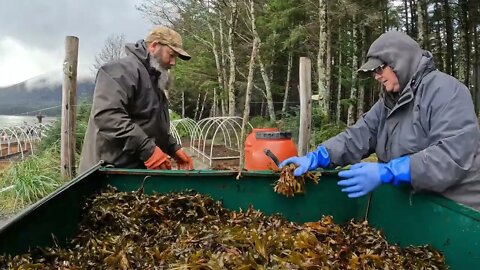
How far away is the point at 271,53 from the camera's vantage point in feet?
62.1

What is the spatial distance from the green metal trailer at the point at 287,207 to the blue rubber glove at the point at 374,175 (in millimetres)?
140

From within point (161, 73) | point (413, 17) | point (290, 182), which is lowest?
point (290, 182)

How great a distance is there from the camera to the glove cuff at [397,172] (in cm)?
218

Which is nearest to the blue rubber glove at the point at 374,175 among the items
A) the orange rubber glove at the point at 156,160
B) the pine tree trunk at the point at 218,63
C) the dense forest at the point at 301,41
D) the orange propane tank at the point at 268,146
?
the orange rubber glove at the point at 156,160

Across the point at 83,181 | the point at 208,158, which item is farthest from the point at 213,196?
the point at 208,158

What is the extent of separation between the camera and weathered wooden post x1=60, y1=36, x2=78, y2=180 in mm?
5523

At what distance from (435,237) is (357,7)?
12654 millimetres

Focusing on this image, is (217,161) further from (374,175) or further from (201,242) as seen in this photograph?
(201,242)

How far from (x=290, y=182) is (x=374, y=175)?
0.48m

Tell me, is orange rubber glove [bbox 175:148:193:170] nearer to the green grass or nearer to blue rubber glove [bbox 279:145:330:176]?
blue rubber glove [bbox 279:145:330:176]

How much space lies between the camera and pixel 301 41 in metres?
16.2

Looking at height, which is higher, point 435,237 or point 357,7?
point 357,7

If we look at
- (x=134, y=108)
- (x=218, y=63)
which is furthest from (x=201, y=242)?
(x=218, y=63)

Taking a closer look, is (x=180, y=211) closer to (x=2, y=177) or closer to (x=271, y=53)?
(x=2, y=177)
